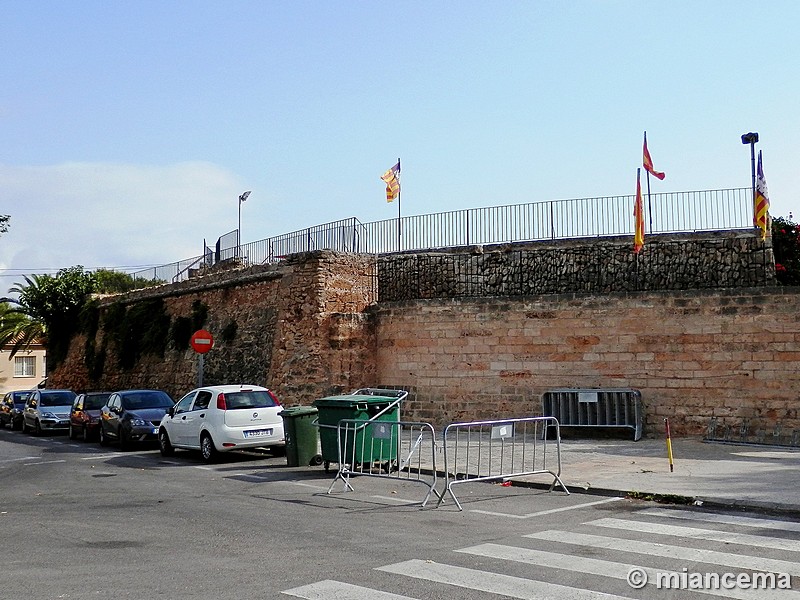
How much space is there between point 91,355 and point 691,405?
29.4 metres

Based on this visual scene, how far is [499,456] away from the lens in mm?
15797

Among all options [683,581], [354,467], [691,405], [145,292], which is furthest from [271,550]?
[145,292]

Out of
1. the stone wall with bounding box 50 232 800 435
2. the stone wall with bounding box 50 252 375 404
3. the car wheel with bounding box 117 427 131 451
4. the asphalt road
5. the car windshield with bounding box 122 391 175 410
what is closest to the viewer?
the asphalt road

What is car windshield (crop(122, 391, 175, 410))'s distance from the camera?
67.8ft

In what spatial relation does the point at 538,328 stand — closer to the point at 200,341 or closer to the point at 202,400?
the point at 202,400

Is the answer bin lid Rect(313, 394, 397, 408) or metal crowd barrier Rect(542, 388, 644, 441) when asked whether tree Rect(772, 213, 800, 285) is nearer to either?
metal crowd barrier Rect(542, 388, 644, 441)

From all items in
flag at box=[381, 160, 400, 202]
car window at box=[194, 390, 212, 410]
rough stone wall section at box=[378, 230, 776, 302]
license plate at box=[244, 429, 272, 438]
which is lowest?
license plate at box=[244, 429, 272, 438]

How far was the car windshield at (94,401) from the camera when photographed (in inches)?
928

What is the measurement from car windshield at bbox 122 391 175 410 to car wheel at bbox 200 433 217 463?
15.3 ft

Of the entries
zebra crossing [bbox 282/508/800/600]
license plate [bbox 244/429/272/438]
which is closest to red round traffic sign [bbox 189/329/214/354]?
license plate [bbox 244/429/272/438]

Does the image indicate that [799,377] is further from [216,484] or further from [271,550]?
[271,550]

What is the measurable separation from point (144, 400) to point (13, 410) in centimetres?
1154

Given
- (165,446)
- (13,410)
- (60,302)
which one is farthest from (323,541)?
(60,302)

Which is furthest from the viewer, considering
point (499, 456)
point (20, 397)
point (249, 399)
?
point (20, 397)
